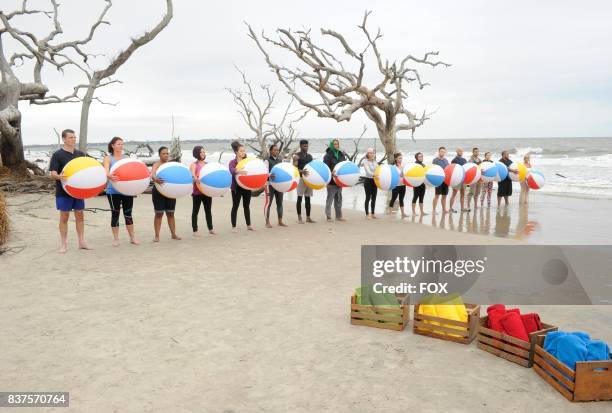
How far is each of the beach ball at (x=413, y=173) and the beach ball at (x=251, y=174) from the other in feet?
12.2

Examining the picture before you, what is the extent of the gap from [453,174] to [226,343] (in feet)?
27.9

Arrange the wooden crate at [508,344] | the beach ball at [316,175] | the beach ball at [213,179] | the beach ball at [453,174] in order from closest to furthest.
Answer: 1. the wooden crate at [508,344]
2. the beach ball at [213,179]
3. the beach ball at [316,175]
4. the beach ball at [453,174]

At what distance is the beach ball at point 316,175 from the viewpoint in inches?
371

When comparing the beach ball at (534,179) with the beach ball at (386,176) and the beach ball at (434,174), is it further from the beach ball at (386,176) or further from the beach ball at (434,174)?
the beach ball at (386,176)

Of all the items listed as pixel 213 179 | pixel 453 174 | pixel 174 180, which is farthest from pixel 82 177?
pixel 453 174

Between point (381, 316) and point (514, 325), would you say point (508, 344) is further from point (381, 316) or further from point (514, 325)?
point (381, 316)

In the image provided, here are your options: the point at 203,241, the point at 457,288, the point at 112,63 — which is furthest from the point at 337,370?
the point at 112,63

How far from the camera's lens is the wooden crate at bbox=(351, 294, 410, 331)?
14.3 ft

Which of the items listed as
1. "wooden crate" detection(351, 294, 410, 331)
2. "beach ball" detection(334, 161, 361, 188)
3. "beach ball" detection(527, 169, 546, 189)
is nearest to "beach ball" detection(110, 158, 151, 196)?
"beach ball" detection(334, 161, 361, 188)

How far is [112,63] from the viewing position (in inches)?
606

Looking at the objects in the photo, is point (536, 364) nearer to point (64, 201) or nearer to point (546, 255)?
point (546, 255)

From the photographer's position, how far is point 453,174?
1110 centimetres

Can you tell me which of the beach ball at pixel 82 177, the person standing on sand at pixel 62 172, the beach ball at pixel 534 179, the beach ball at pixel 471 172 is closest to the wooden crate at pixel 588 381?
the beach ball at pixel 82 177

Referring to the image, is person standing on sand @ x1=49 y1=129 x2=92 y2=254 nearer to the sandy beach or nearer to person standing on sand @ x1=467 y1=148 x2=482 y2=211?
the sandy beach
